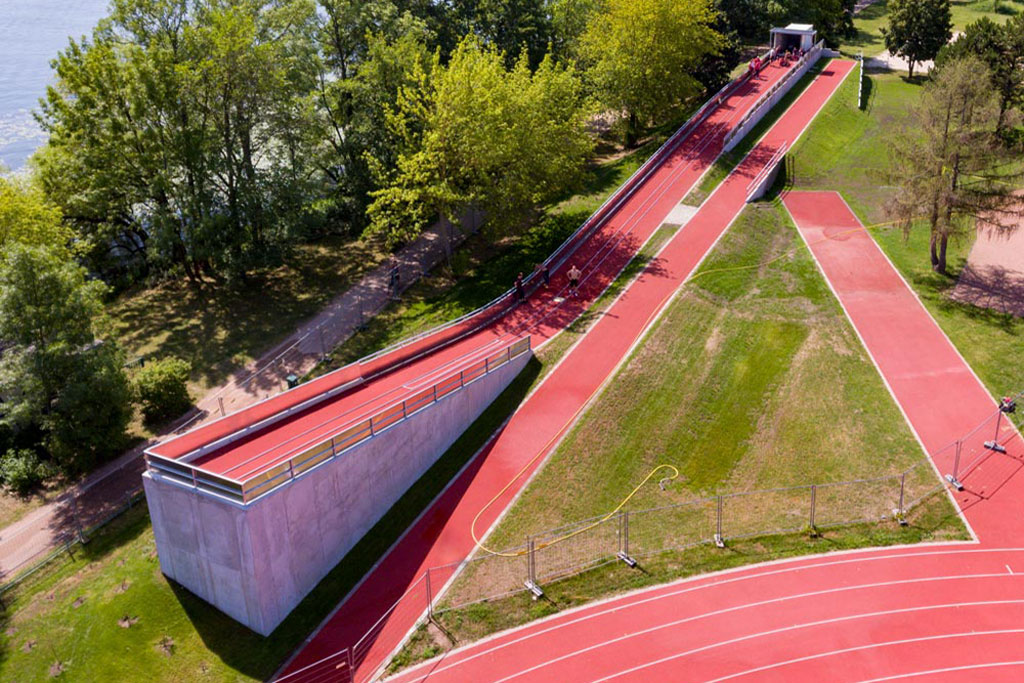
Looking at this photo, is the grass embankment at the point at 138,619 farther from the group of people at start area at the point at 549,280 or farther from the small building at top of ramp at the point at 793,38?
the small building at top of ramp at the point at 793,38

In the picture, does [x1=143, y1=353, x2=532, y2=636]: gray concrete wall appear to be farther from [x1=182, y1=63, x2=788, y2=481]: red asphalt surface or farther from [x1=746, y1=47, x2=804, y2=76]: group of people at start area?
[x1=746, y1=47, x2=804, y2=76]: group of people at start area

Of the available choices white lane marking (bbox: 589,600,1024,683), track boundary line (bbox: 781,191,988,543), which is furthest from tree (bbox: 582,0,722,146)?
white lane marking (bbox: 589,600,1024,683)

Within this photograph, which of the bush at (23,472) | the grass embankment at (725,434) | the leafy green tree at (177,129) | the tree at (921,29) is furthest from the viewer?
the tree at (921,29)

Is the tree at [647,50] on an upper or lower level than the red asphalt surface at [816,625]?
upper

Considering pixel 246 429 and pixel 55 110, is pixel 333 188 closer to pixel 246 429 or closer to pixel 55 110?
pixel 55 110

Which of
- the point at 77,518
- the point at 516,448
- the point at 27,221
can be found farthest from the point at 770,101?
the point at 77,518

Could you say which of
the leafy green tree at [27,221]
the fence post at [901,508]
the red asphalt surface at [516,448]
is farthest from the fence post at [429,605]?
the leafy green tree at [27,221]

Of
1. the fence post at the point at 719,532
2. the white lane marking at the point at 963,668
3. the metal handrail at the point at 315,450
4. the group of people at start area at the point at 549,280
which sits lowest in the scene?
the white lane marking at the point at 963,668
